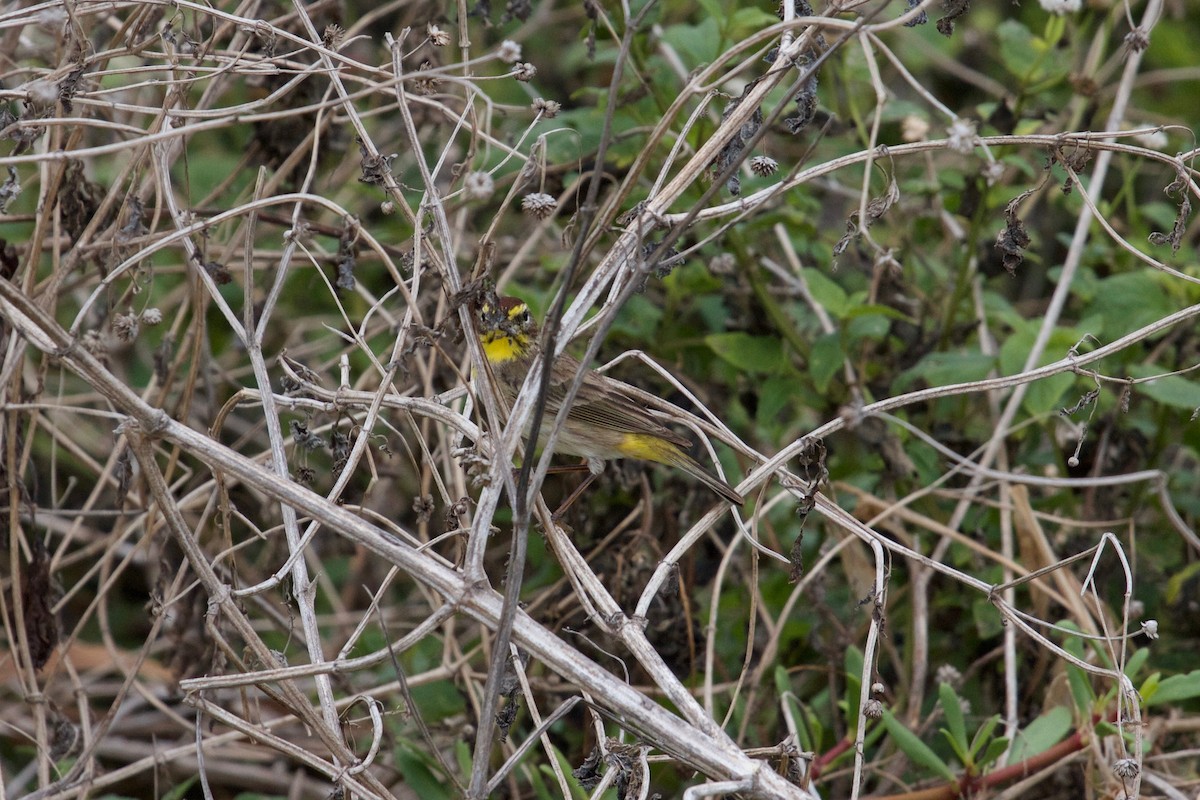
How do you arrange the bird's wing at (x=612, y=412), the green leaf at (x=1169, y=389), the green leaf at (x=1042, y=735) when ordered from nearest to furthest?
1. the green leaf at (x=1042, y=735)
2. the bird's wing at (x=612, y=412)
3. the green leaf at (x=1169, y=389)

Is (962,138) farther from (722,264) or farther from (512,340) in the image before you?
(512,340)

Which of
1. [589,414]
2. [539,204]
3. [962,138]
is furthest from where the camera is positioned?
[589,414]

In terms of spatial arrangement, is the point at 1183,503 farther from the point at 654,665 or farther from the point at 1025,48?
the point at 654,665

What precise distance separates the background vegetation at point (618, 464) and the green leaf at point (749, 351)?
19 mm

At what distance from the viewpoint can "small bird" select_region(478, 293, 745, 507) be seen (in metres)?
3.59

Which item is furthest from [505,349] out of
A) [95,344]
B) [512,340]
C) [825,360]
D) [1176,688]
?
[1176,688]

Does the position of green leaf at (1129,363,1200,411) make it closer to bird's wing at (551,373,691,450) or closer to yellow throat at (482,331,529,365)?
bird's wing at (551,373,691,450)

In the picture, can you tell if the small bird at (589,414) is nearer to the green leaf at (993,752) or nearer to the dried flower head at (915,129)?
the green leaf at (993,752)

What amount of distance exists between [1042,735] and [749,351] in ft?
5.02

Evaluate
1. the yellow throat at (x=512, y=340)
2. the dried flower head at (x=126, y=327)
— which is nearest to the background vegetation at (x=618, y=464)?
the dried flower head at (x=126, y=327)

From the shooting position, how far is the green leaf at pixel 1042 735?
3.26 m

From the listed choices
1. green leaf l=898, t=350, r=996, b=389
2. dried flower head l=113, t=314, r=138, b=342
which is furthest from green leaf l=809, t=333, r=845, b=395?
dried flower head l=113, t=314, r=138, b=342

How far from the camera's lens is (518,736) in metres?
3.82

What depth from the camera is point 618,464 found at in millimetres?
4027
